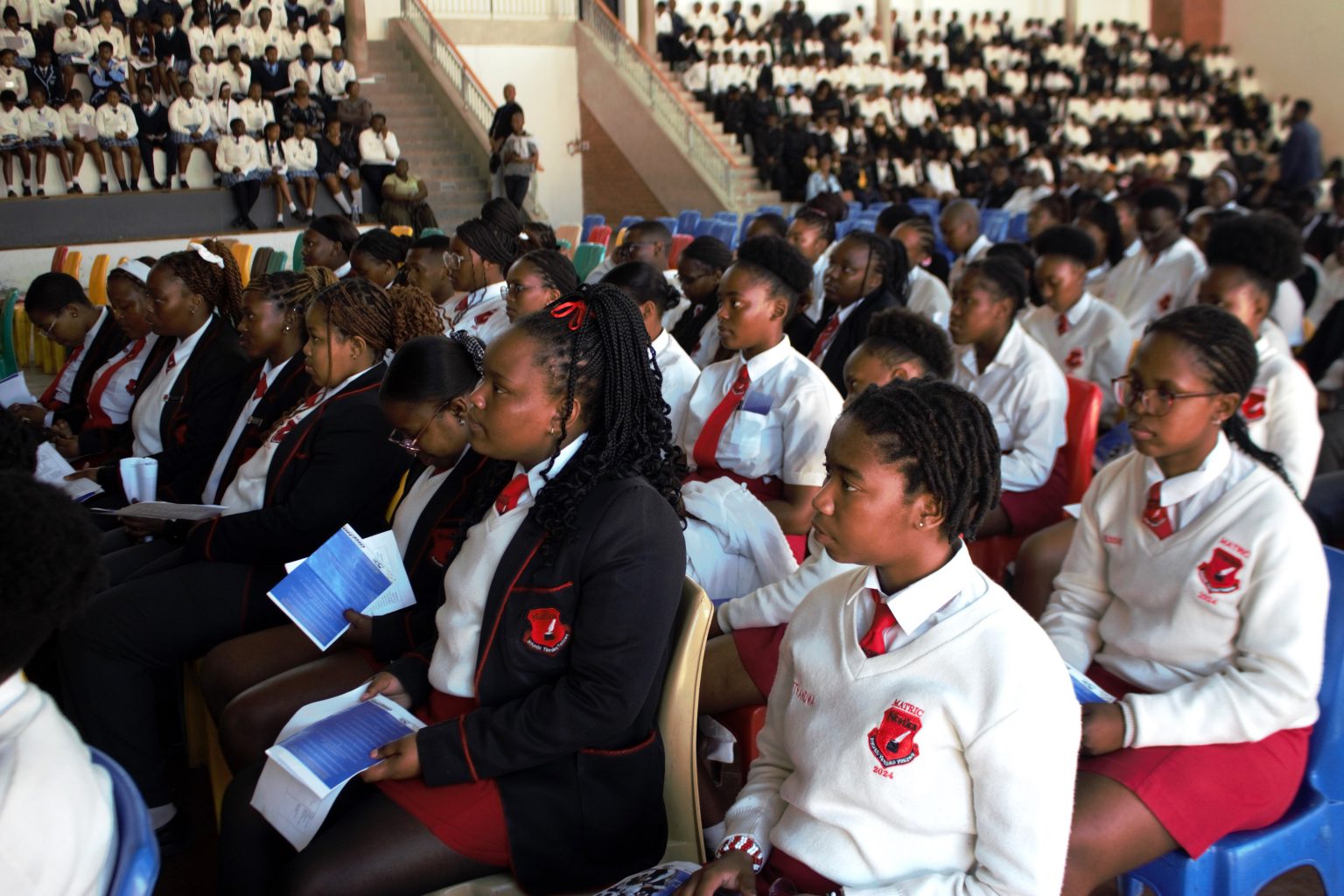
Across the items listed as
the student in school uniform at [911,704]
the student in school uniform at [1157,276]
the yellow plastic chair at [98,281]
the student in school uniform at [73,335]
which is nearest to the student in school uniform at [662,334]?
the student in school uniform at [911,704]

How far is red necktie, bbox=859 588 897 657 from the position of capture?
138 cm

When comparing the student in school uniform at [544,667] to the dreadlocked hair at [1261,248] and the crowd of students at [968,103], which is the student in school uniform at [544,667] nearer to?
the dreadlocked hair at [1261,248]

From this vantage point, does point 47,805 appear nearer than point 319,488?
Yes

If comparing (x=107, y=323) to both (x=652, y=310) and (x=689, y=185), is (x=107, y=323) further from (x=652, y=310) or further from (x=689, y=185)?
(x=689, y=185)

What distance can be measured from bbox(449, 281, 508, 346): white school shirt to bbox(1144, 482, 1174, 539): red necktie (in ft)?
8.70

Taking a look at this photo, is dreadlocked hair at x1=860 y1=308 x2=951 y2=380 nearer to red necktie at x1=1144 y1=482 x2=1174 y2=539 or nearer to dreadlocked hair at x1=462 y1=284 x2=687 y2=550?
red necktie at x1=1144 y1=482 x2=1174 y2=539

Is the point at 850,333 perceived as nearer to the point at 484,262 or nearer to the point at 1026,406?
the point at 1026,406

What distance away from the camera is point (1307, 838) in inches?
67.9

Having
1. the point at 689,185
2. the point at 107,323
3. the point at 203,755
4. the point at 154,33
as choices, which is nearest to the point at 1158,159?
the point at 689,185

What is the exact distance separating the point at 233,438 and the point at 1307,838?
260cm

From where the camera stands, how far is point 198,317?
Result: 11.2 feet

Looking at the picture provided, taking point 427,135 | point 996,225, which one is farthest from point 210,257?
point 427,135

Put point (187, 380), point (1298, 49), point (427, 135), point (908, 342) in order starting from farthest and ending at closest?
point (1298, 49)
point (427, 135)
point (187, 380)
point (908, 342)

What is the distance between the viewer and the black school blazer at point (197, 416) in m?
3.14
